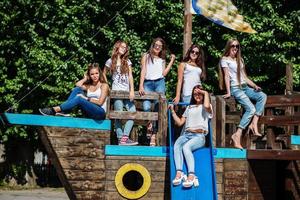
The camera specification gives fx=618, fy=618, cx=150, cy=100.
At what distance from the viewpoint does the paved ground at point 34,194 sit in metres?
19.9

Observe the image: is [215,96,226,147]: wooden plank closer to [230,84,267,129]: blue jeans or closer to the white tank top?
[230,84,267,129]: blue jeans

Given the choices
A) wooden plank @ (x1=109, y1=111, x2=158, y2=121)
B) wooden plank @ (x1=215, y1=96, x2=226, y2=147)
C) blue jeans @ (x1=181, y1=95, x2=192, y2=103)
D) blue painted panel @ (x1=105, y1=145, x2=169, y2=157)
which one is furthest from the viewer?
wooden plank @ (x1=215, y1=96, x2=226, y2=147)

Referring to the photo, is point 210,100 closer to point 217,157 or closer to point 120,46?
point 217,157

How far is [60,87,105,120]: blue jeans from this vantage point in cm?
900

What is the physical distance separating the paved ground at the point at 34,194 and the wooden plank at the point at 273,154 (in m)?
11.4

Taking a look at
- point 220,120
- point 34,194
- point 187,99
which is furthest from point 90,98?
point 34,194

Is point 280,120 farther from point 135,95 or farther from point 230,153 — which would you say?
point 135,95

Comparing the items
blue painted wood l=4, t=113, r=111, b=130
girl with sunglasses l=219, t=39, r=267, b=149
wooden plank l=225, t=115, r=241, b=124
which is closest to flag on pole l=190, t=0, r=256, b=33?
girl with sunglasses l=219, t=39, r=267, b=149

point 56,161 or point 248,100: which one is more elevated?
point 248,100

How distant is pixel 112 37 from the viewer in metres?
18.7

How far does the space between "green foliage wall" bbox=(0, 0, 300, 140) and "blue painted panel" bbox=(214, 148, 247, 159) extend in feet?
27.4

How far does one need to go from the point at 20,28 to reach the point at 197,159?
11.9m

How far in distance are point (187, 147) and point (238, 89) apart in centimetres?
159

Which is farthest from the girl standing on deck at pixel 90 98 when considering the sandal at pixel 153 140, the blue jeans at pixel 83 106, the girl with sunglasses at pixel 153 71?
the sandal at pixel 153 140
